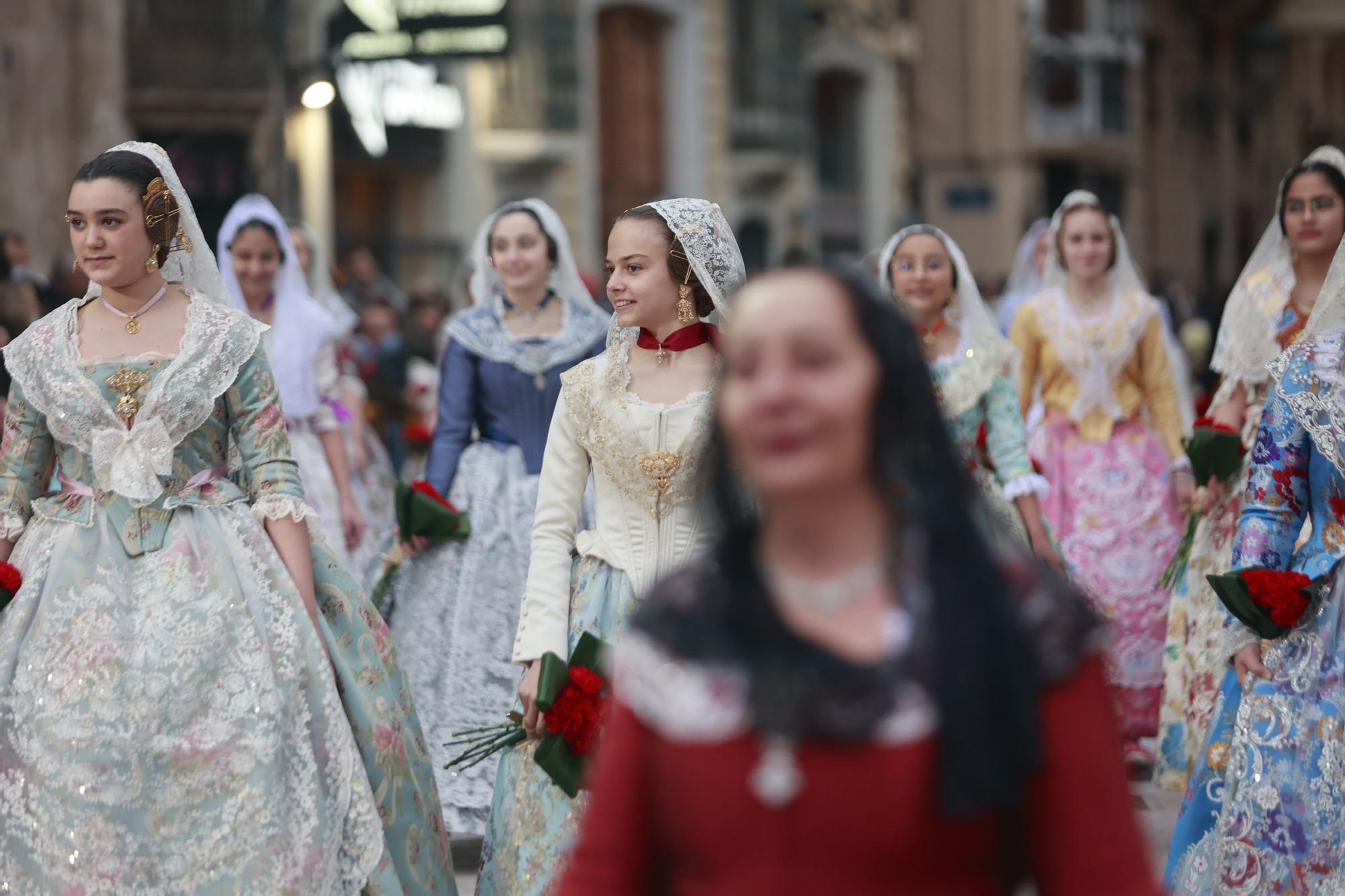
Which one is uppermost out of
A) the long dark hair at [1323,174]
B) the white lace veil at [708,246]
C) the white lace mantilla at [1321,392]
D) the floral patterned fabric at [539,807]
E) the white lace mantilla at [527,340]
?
the long dark hair at [1323,174]

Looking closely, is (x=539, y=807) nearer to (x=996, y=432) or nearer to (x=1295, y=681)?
(x=1295, y=681)

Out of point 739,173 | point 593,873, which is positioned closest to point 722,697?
point 593,873

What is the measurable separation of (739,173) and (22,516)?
2045cm

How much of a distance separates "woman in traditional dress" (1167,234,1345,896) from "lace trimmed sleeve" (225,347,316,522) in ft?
7.33

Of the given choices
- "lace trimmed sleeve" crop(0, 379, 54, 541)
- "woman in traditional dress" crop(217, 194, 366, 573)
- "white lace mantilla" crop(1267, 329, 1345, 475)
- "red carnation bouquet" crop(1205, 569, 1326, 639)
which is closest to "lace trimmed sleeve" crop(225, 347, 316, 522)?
"lace trimmed sleeve" crop(0, 379, 54, 541)

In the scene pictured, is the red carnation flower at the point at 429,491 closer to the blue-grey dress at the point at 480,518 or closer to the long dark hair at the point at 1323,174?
the blue-grey dress at the point at 480,518

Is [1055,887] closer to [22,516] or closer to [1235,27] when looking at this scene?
[22,516]

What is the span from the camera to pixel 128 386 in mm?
4621

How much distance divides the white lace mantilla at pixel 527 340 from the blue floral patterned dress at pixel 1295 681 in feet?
10.0

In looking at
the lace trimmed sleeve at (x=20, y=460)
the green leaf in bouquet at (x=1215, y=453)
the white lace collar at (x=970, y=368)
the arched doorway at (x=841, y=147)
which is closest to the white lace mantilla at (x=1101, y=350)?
the white lace collar at (x=970, y=368)

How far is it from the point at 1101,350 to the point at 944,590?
6.13 meters

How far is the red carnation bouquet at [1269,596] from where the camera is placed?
443cm

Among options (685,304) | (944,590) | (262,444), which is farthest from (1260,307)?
(944,590)

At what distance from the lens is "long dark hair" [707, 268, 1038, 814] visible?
2213 mm
